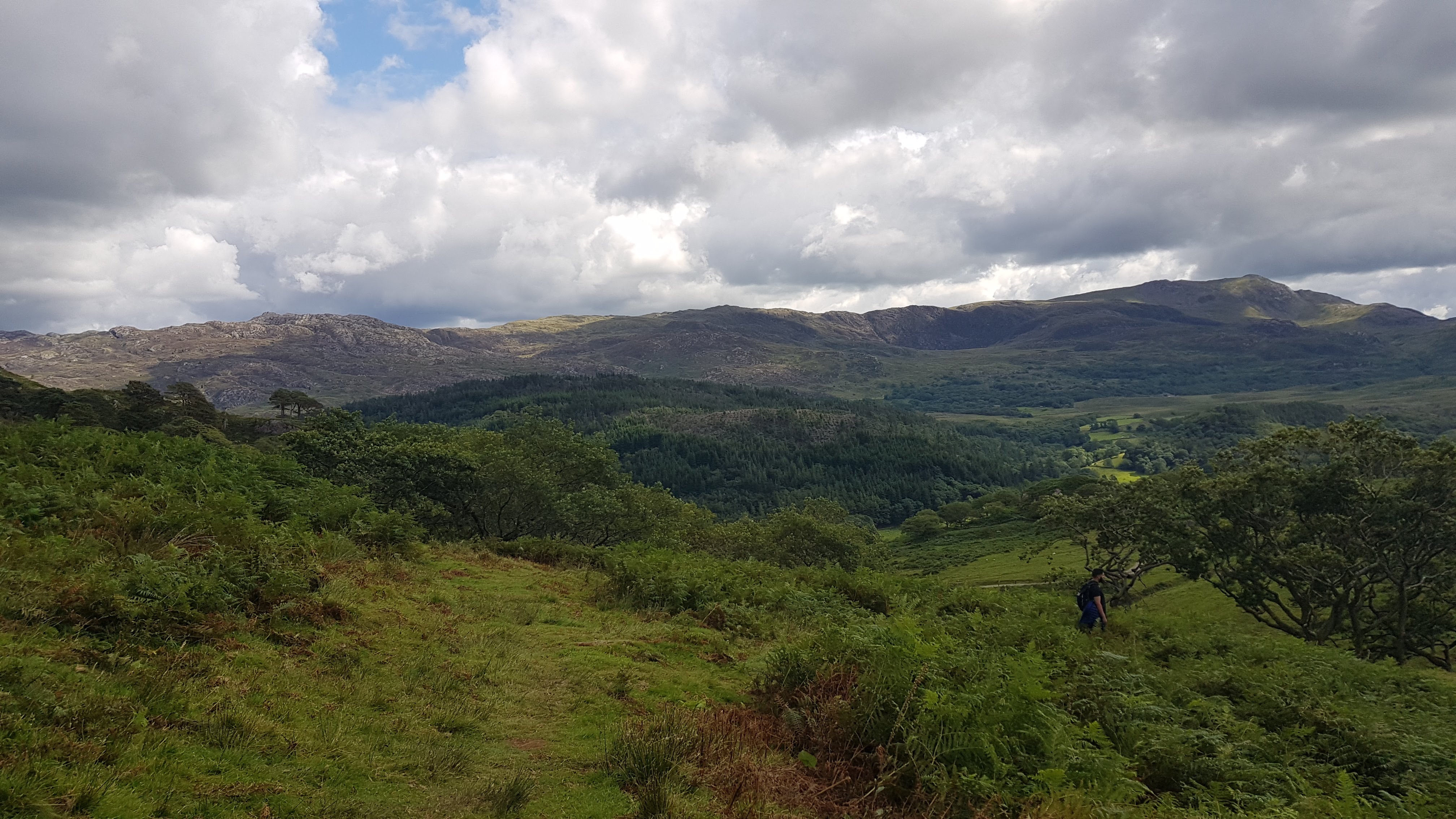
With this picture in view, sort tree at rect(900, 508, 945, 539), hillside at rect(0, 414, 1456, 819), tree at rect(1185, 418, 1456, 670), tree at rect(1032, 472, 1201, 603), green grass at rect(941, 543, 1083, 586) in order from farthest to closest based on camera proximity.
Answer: tree at rect(900, 508, 945, 539), green grass at rect(941, 543, 1083, 586), tree at rect(1032, 472, 1201, 603), tree at rect(1185, 418, 1456, 670), hillside at rect(0, 414, 1456, 819)

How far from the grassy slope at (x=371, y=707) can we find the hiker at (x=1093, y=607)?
10.7m

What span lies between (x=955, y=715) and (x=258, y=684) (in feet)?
29.5

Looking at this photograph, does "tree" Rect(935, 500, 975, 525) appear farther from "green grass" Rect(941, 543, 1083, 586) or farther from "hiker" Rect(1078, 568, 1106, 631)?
"hiker" Rect(1078, 568, 1106, 631)

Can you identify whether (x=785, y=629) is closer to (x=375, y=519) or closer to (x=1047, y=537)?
(x=375, y=519)

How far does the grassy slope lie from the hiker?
10694mm

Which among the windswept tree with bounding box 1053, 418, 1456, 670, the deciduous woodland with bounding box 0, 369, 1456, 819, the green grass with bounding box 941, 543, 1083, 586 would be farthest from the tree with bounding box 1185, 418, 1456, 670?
the green grass with bounding box 941, 543, 1083, 586

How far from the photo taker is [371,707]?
9547 millimetres

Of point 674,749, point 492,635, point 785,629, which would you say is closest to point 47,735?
point 674,749

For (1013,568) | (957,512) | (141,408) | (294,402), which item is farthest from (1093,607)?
(957,512)

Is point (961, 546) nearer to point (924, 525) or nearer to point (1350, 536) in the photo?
point (924, 525)

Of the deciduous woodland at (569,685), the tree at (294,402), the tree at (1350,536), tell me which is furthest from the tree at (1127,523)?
the tree at (294,402)

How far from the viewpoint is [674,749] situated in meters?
8.76

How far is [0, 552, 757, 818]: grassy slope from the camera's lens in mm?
6715

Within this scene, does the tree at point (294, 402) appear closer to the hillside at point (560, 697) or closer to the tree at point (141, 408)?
the tree at point (141, 408)
